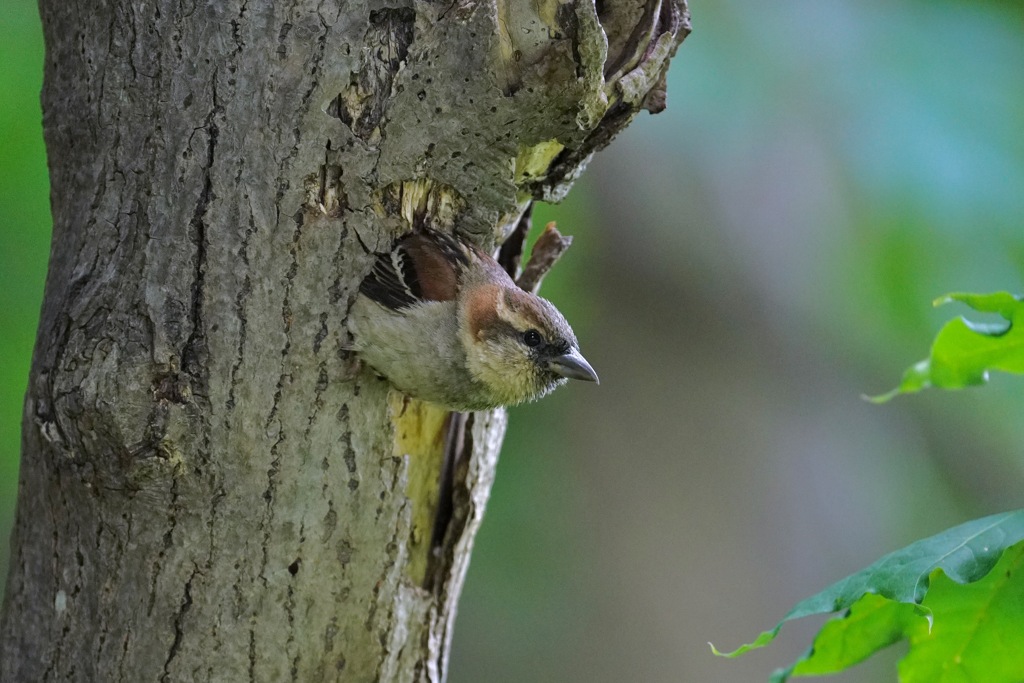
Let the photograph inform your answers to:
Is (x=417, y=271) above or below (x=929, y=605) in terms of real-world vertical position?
above

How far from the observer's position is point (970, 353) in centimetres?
201

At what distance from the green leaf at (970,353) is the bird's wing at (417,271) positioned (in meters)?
1.08

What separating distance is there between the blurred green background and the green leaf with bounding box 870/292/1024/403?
2.70 m

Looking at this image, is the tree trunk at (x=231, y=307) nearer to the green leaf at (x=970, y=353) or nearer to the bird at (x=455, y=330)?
the bird at (x=455, y=330)

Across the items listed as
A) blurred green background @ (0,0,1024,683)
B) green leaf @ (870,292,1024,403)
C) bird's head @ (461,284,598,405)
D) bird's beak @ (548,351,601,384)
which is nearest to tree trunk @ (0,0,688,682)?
bird's head @ (461,284,598,405)

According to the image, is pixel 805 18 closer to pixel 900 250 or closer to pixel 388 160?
pixel 900 250

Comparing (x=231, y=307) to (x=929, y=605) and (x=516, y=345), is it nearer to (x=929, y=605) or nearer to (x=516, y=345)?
(x=516, y=345)

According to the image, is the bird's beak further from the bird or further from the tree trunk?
the tree trunk

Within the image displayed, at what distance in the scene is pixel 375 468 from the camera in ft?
6.81

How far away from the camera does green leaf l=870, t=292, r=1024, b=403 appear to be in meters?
1.88

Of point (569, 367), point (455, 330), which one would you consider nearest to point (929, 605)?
point (569, 367)

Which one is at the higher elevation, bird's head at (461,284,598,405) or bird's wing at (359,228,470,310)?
bird's wing at (359,228,470,310)

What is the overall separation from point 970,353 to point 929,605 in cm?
58

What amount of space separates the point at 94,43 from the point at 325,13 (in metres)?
0.52
